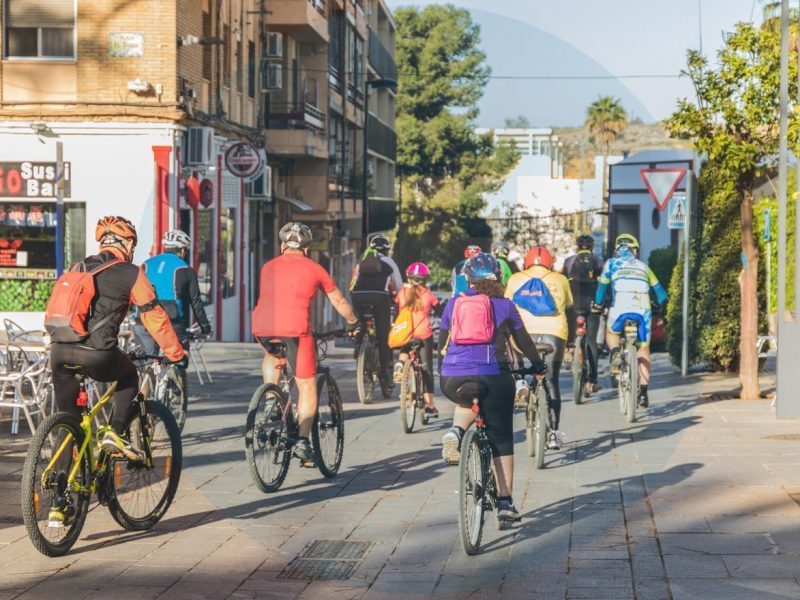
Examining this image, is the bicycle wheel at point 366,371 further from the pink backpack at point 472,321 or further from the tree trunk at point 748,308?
the pink backpack at point 472,321

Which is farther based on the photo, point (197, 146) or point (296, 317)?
Result: point (197, 146)

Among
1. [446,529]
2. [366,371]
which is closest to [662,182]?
[366,371]

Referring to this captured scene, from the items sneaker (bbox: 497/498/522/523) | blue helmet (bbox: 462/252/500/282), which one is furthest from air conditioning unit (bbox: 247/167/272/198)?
sneaker (bbox: 497/498/522/523)

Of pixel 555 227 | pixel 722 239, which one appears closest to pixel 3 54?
pixel 722 239

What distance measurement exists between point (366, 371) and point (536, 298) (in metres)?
4.29

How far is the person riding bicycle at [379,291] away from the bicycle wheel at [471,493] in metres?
8.59

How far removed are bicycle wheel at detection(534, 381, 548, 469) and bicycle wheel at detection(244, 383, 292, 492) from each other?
2070mm

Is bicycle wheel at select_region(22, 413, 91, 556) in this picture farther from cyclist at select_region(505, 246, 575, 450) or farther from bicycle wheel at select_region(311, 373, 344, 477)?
cyclist at select_region(505, 246, 575, 450)

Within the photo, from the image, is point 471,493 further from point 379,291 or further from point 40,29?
point 40,29

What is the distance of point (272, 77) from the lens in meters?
35.2

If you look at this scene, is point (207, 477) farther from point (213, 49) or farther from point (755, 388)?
point (213, 49)

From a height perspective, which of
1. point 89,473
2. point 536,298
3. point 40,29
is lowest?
point 89,473

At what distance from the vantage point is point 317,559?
7738 mm

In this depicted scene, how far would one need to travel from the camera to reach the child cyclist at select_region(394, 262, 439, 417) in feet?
46.6
